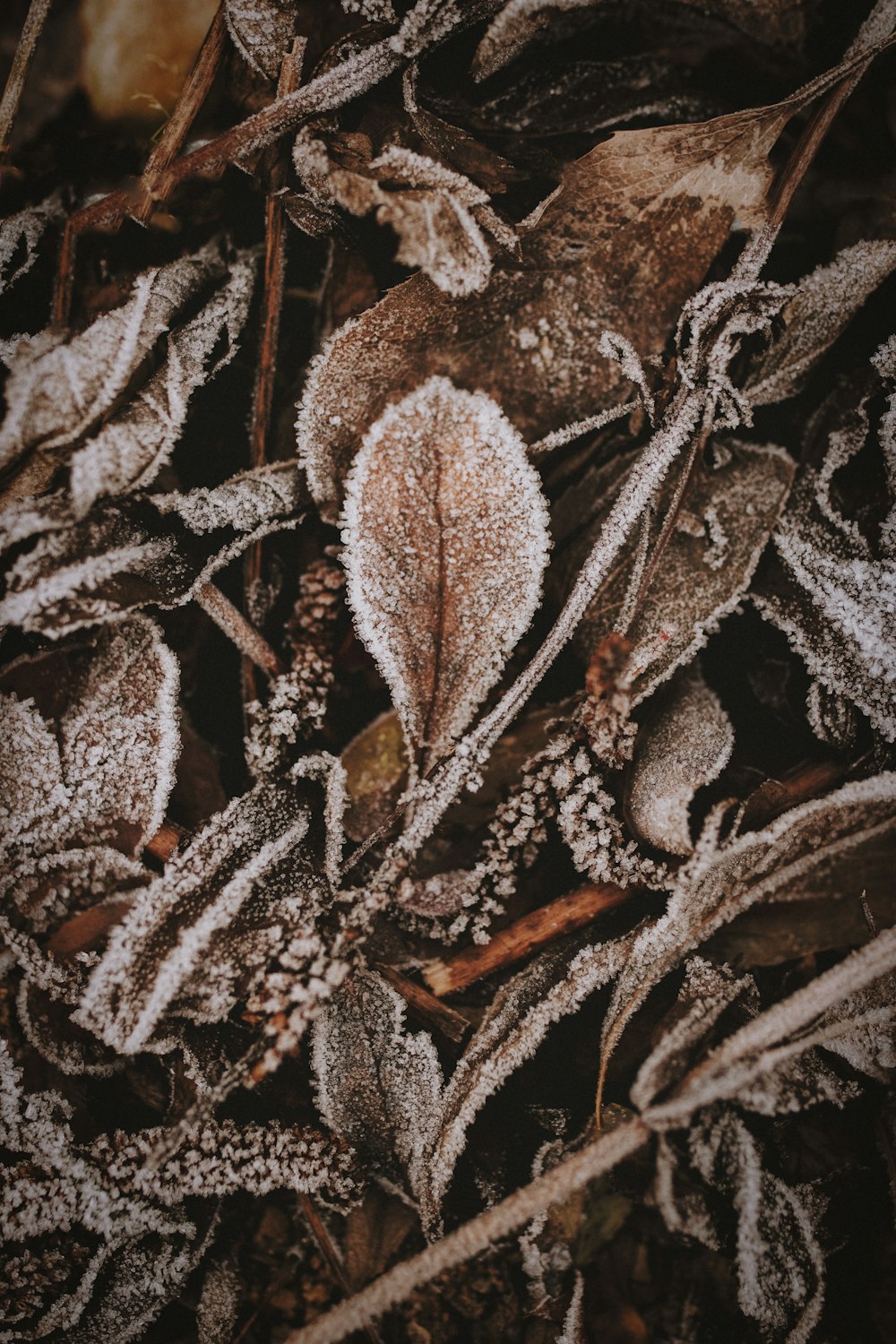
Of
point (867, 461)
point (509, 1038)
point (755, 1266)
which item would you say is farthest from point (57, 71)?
point (755, 1266)

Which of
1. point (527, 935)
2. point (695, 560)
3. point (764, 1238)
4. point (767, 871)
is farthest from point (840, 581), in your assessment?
point (764, 1238)

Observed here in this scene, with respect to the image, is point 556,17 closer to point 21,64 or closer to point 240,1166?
point 21,64

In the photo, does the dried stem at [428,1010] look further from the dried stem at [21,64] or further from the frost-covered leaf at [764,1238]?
the dried stem at [21,64]

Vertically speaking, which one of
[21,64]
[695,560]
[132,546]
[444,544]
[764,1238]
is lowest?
[764,1238]

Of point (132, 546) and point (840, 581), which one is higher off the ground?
point (132, 546)

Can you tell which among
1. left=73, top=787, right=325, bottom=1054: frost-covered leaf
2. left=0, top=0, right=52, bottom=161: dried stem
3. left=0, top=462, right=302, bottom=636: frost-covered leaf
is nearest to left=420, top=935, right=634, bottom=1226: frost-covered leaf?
left=73, top=787, right=325, bottom=1054: frost-covered leaf

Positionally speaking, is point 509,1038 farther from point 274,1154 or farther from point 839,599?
point 839,599

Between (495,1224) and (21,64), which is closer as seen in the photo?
(495,1224)
